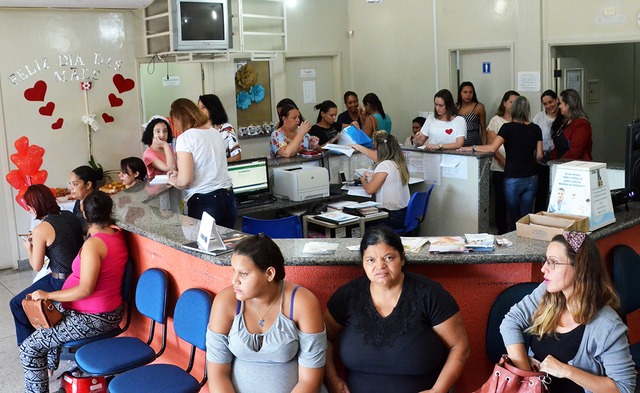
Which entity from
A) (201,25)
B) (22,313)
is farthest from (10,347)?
(201,25)

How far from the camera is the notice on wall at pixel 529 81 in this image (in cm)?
803

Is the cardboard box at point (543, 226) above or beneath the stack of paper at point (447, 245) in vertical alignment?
above

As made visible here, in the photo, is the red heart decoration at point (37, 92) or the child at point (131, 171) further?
the red heart decoration at point (37, 92)

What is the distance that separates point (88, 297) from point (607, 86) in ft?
22.2

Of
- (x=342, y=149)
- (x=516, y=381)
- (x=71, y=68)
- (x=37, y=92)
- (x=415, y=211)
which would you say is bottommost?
(x=516, y=381)

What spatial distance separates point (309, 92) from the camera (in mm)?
9680

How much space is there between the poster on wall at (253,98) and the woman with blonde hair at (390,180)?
297 centimetres

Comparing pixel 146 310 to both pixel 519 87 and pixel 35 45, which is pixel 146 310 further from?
pixel 519 87

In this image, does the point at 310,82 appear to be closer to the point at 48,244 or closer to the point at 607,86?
the point at 607,86

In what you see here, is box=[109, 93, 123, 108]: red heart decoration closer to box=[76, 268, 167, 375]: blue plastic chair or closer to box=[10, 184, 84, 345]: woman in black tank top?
box=[10, 184, 84, 345]: woman in black tank top

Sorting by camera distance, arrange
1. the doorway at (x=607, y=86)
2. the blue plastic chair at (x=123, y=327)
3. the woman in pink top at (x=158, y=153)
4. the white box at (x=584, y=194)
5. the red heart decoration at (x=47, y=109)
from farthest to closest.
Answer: the doorway at (x=607, y=86) → the red heart decoration at (x=47, y=109) → the woman in pink top at (x=158, y=153) → the blue plastic chair at (x=123, y=327) → the white box at (x=584, y=194)

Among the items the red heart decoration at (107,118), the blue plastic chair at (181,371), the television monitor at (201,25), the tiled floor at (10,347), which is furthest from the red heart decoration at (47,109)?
the blue plastic chair at (181,371)

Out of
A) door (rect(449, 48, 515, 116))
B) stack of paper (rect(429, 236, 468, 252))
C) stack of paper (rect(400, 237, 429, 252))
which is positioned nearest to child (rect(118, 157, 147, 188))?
stack of paper (rect(400, 237, 429, 252))

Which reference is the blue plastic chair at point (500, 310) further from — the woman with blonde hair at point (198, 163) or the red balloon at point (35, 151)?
the red balloon at point (35, 151)
